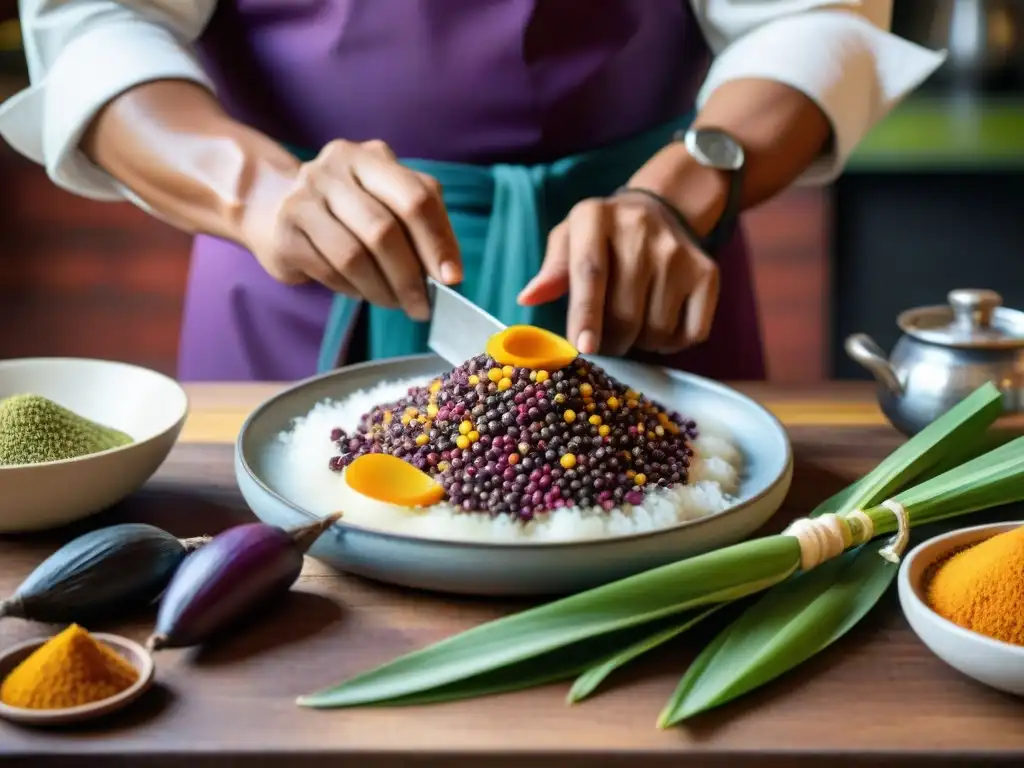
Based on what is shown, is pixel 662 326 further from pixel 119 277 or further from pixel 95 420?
pixel 119 277

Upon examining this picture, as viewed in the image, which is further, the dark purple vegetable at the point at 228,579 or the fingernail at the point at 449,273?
the fingernail at the point at 449,273

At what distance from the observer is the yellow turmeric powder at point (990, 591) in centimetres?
69

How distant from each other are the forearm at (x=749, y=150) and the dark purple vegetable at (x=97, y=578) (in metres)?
0.72

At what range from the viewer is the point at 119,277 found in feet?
9.95

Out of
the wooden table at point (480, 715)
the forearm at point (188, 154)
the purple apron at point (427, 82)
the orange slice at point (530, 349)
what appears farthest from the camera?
the purple apron at point (427, 82)

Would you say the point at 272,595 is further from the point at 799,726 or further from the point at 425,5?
the point at 425,5

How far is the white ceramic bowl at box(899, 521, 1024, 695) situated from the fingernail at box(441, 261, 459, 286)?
1.71 feet

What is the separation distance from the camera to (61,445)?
0.95 metres

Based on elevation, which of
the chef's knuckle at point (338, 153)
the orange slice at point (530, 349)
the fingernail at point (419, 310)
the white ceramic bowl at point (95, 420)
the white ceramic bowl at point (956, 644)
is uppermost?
the chef's knuckle at point (338, 153)

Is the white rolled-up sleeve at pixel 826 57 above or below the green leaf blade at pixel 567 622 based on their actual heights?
above

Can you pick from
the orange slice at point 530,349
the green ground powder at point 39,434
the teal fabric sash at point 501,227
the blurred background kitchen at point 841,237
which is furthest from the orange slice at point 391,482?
the blurred background kitchen at point 841,237

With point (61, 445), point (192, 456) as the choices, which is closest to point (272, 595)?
point (61, 445)

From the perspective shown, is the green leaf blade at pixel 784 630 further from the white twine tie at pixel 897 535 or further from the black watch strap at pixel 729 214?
the black watch strap at pixel 729 214

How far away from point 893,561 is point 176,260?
2532 mm
